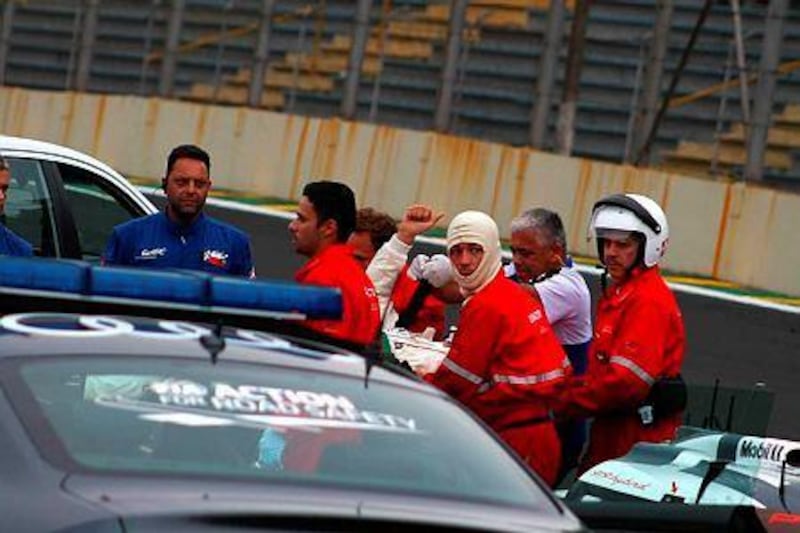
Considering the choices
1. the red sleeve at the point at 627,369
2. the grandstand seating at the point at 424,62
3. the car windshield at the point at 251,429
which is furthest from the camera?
the grandstand seating at the point at 424,62

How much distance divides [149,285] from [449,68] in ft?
60.7

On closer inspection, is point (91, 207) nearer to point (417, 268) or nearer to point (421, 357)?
point (417, 268)

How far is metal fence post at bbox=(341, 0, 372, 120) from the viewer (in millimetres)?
25328

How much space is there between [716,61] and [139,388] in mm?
→ 22762

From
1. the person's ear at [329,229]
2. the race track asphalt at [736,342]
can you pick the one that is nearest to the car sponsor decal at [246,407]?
the person's ear at [329,229]

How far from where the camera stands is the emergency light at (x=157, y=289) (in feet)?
20.2

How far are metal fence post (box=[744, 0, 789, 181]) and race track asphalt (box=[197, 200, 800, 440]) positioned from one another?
206 cm

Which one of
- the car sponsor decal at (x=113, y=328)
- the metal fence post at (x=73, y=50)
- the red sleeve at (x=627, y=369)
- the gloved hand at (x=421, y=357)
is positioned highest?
the metal fence post at (x=73, y=50)

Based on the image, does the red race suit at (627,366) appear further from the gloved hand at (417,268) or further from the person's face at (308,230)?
the gloved hand at (417,268)

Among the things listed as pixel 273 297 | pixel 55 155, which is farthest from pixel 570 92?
pixel 273 297

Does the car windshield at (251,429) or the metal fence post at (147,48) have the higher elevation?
the metal fence post at (147,48)

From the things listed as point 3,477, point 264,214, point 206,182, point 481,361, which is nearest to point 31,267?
point 3,477

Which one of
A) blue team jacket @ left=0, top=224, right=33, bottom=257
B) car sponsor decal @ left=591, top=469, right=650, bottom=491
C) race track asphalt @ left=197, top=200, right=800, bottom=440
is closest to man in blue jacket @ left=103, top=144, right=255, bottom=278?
blue team jacket @ left=0, top=224, right=33, bottom=257

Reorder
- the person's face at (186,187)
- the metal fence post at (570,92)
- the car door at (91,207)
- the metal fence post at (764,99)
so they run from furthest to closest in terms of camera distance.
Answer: the metal fence post at (570,92), the metal fence post at (764,99), the car door at (91,207), the person's face at (186,187)
